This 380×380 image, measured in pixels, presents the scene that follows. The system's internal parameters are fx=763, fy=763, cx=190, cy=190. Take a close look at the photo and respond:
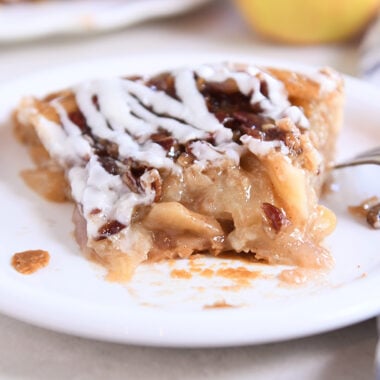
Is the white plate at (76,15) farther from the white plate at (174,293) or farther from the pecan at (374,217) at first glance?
the pecan at (374,217)

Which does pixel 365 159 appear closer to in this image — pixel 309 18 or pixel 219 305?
pixel 219 305

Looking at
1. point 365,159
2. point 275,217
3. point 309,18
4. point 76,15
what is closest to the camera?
point 275,217

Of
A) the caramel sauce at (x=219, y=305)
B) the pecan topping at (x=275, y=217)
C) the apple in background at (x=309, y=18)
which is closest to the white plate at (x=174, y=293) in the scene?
the caramel sauce at (x=219, y=305)

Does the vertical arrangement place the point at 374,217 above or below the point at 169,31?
above

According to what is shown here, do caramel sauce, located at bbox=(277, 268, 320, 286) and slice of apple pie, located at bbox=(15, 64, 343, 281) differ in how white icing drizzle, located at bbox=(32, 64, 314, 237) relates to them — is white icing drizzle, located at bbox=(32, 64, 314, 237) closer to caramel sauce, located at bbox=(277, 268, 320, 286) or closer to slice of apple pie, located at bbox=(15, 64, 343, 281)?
slice of apple pie, located at bbox=(15, 64, 343, 281)

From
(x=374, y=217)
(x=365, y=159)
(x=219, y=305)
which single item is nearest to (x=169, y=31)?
(x=365, y=159)

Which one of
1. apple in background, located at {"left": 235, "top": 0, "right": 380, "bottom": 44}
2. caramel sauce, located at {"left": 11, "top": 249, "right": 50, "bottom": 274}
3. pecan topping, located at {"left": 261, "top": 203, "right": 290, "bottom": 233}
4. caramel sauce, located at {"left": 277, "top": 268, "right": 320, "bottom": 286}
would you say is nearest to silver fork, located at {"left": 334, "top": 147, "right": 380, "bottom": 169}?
pecan topping, located at {"left": 261, "top": 203, "right": 290, "bottom": 233}
